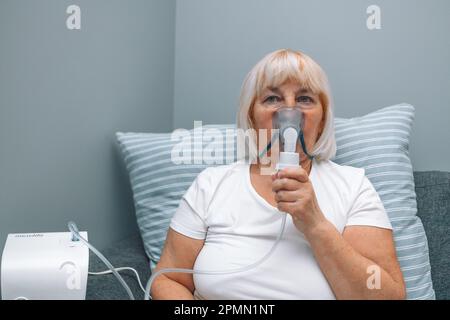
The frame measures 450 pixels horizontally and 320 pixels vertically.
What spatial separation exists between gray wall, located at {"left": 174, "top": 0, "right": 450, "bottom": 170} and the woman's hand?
716 millimetres

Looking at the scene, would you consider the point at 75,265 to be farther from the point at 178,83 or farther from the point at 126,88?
the point at 178,83

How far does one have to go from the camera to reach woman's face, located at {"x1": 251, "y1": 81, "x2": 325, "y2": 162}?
124 cm

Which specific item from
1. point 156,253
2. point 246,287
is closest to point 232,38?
point 156,253

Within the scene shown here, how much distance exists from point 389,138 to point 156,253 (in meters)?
0.70

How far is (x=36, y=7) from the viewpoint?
48.4 inches

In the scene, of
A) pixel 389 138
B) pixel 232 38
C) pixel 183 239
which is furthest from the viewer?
pixel 232 38

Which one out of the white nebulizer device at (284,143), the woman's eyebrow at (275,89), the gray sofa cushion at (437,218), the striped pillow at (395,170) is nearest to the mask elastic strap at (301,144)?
the white nebulizer device at (284,143)

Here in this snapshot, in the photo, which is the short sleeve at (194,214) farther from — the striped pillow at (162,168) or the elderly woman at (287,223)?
the striped pillow at (162,168)

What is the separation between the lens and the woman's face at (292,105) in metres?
1.24

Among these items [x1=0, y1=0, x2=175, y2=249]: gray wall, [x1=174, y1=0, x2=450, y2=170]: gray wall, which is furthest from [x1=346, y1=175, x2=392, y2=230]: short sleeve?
[x1=0, y1=0, x2=175, y2=249]: gray wall

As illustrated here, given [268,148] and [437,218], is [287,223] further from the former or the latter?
[437,218]

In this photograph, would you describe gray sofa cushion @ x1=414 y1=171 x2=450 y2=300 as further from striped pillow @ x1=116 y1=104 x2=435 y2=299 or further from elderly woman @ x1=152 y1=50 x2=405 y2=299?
elderly woman @ x1=152 y1=50 x2=405 y2=299

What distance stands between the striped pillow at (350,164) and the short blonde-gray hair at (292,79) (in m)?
0.19
